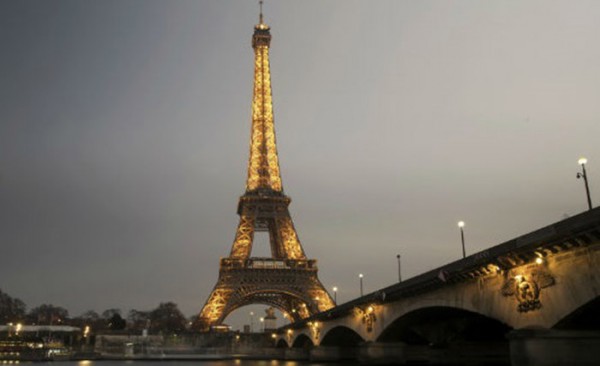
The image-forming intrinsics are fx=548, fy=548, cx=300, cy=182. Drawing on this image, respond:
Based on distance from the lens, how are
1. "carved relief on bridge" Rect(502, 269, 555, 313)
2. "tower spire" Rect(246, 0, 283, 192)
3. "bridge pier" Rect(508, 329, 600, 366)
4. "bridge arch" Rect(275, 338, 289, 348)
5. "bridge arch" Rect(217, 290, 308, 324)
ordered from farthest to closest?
"tower spire" Rect(246, 0, 283, 192)
"bridge arch" Rect(217, 290, 308, 324)
"bridge arch" Rect(275, 338, 289, 348)
"carved relief on bridge" Rect(502, 269, 555, 313)
"bridge pier" Rect(508, 329, 600, 366)

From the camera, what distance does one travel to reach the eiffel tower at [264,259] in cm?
10019

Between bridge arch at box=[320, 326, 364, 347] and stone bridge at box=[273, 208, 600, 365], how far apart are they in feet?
51.1

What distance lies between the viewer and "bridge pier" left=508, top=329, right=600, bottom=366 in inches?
879

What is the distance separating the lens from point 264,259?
4129 inches

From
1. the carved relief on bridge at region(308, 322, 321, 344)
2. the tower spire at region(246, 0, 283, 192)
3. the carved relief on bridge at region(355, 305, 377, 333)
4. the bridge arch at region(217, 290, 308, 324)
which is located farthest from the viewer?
the tower spire at region(246, 0, 283, 192)

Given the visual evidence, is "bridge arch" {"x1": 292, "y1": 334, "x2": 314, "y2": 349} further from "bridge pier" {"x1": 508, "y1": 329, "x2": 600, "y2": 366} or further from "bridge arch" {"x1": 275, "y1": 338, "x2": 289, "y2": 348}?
"bridge pier" {"x1": 508, "y1": 329, "x2": 600, "y2": 366}

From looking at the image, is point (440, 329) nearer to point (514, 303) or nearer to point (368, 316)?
point (368, 316)

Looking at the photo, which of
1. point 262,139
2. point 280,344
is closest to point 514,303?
point 280,344

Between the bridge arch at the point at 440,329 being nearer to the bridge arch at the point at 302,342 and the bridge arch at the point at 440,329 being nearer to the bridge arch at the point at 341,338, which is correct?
the bridge arch at the point at 341,338

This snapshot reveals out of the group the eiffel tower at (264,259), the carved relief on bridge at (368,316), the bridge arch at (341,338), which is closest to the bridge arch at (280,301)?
the eiffel tower at (264,259)

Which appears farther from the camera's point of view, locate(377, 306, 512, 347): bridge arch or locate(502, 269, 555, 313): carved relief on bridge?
locate(377, 306, 512, 347): bridge arch

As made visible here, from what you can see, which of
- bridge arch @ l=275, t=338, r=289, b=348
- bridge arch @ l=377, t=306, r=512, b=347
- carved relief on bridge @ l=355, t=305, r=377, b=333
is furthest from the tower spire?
bridge arch @ l=377, t=306, r=512, b=347

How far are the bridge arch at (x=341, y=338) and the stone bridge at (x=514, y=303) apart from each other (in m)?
15.6

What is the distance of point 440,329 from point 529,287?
24761 mm
